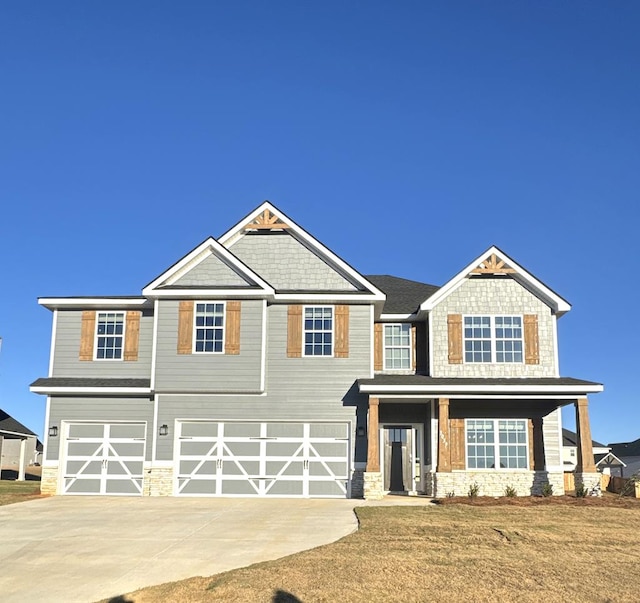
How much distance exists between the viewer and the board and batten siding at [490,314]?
22594 mm

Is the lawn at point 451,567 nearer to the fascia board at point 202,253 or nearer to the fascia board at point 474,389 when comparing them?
the fascia board at point 474,389

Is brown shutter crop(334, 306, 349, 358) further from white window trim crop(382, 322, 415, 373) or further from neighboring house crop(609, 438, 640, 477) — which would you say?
neighboring house crop(609, 438, 640, 477)

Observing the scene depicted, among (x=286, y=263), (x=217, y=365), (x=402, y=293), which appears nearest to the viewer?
(x=217, y=365)

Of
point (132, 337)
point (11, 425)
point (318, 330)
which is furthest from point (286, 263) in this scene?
point (11, 425)

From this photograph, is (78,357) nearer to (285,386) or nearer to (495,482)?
(285,386)

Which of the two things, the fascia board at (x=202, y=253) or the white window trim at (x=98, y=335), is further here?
the white window trim at (x=98, y=335)

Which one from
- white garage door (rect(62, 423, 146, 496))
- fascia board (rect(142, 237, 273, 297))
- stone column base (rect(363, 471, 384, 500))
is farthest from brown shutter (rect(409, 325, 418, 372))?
white garage door (rect(62, 423, 146, 496))

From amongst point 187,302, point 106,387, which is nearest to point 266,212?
point 187,302

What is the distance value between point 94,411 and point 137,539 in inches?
377

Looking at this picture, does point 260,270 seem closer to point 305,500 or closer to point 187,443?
point 187,443

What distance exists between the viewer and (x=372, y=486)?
20.5 meters

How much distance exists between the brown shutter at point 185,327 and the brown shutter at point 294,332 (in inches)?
118

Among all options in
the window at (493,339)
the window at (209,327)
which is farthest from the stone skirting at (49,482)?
the window at (493,339)

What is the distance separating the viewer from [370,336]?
22734 millimetres
